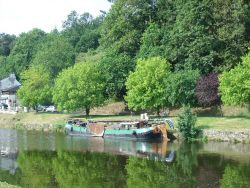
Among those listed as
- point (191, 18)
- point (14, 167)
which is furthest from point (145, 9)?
point (14, 167)

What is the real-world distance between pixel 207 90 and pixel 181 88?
3.80 meters

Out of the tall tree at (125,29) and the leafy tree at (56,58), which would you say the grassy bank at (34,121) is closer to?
the tall tree at (125,29)

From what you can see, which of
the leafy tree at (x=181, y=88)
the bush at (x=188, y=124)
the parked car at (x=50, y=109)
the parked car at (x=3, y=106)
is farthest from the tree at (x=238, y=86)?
the parked car at (x=3, y=106)

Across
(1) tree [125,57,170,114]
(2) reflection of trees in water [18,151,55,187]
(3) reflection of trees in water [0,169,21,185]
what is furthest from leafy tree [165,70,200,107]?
(3) reflection of trees in water [0,169,21,185]

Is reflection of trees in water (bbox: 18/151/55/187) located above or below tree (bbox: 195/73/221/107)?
below

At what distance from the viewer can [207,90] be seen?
6688 centimetres

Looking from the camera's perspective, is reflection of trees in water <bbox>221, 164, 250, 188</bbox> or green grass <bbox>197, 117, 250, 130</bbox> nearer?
reflection of trees in water <bbox>221, 164, 250, 188</bbox>

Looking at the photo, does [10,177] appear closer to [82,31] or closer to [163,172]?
[163,172]

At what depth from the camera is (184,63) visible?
77125 mm

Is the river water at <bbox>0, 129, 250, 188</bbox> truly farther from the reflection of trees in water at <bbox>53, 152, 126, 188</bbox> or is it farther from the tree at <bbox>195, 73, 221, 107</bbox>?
the tree at <bbox>195, 73, 221, 107</bbox>

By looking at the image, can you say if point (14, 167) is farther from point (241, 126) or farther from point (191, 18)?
point (191, 18)

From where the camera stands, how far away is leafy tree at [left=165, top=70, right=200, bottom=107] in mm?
68000

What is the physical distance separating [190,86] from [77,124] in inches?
704

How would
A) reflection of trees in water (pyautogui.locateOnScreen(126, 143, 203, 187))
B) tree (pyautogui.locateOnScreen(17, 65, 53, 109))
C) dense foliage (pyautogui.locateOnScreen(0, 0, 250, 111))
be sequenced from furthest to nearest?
1. tree (pyautogui.locateOnScreen(17, 65, 53, 109))
2. dense foliage (pyautogui.locateOnScreen(0, 0, 250, 111))
3. reflection of trees in water (pyautogui.locateOnScreen(126, 143, 203, 187))
